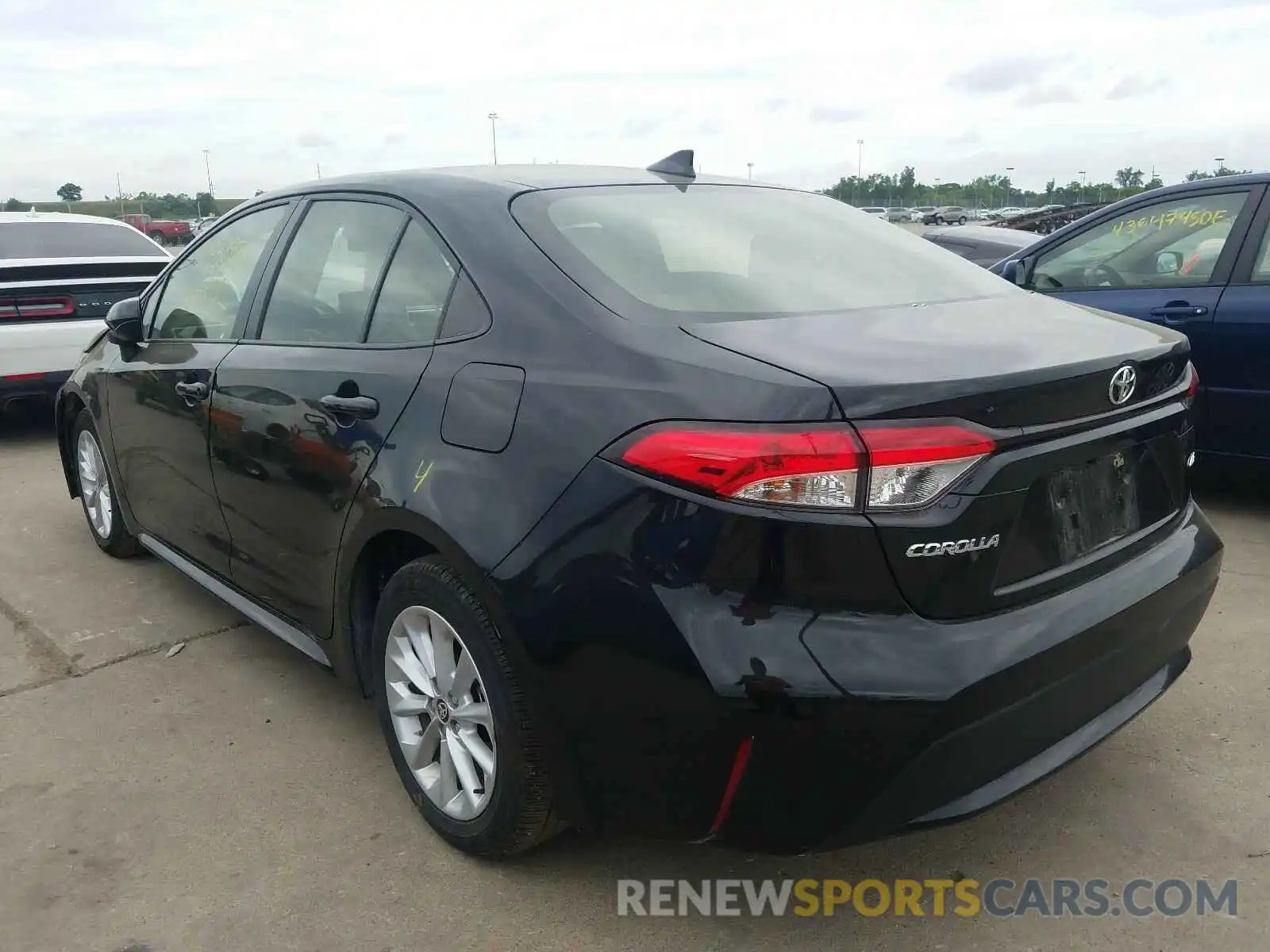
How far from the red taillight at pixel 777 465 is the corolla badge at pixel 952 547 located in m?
0.14

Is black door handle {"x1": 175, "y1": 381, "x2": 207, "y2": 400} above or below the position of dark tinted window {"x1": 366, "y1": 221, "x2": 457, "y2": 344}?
below

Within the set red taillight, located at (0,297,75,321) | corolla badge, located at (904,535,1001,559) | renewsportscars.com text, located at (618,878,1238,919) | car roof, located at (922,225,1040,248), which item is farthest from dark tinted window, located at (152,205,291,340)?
car roof, located at (922,225,1040,248)

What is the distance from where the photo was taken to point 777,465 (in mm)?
1859

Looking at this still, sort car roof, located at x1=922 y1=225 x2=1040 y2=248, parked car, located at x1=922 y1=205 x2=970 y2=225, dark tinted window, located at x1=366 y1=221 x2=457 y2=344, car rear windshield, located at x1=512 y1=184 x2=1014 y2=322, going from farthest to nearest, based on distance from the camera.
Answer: parked car, located at x1=922 y1=205 x2=970 y2=225 → car roof, located at x1=922 y1=225 x2=1040 y2=248 → dark tinted window, located at x1=366 y1=221 x2=457 y2=344 → car rear windshield, located at x1=512 y1=184 x2=1014 y2=322

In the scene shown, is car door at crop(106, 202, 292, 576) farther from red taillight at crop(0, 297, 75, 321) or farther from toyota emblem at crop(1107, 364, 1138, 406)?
red taillight at crop(0, 297, 75, 321)

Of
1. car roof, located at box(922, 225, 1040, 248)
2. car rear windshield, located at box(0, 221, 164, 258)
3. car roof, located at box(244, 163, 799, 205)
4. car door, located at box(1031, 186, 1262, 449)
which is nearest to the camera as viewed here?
car roof, located at box(244, 163, 799, 205)

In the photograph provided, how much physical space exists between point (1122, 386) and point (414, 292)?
165 cm

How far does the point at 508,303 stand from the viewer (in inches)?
93.6

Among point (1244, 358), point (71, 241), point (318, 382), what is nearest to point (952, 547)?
point (318, 382)

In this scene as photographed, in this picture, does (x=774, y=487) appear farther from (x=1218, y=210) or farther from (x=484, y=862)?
(x=1218, y=210)

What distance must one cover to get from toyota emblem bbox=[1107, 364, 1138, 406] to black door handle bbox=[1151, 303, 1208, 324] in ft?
9.92

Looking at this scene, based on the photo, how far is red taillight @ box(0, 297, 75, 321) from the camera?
6.89 metres

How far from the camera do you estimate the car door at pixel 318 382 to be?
8.60 feet

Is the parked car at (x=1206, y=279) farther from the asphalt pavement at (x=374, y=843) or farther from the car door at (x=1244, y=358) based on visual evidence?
the asphalt pavement at (x=374, y=843)
